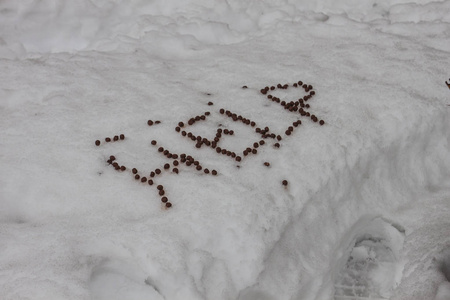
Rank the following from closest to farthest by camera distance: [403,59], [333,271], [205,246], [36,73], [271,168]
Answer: [205,246]
[333,271]
[271,168]
[36,73]
[403,59]

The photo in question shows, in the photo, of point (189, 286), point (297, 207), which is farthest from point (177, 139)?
point (189, 286)

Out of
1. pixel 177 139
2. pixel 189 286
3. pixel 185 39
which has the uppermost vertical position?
pixel 185 39

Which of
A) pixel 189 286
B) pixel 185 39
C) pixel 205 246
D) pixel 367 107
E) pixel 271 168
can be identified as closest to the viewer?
pixel 189 286

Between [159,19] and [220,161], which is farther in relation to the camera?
[159,19]

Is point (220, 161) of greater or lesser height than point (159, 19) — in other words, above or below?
below

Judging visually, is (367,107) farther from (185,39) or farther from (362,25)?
(185,39)

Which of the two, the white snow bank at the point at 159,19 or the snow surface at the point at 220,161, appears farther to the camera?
the white snow bank at the point at 159,19

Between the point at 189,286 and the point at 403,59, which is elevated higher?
the point at 403,59

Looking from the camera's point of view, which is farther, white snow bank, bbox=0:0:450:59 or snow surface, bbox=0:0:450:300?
white snow bank, bbox=0:0:450:59
